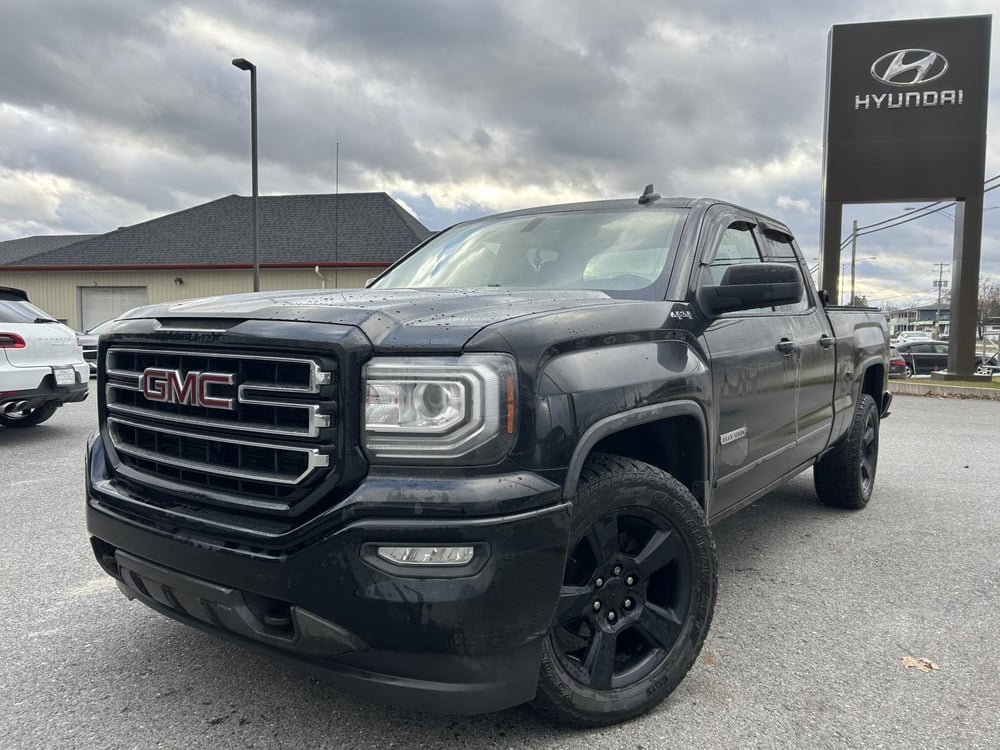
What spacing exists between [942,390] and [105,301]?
79.4 ft

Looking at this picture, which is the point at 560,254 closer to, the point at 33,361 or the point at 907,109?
the point at 33,361

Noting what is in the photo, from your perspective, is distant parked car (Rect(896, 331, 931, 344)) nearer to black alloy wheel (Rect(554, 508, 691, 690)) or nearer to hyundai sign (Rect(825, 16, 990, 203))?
hyundai sign (Rect(825, 16, 990, 203))

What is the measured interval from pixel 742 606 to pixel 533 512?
191 cm

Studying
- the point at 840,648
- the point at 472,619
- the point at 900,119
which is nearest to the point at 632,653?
the point at 472,619

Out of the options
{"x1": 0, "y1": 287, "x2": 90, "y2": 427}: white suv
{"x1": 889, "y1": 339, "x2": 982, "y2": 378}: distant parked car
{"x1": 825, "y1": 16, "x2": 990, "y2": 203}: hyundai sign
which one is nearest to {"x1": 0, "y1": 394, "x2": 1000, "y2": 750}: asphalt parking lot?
{"x1": 0, "y1": 287, "x2": 90, "y2": 427}: white suv

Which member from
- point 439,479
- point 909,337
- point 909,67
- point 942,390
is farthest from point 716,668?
point 909,337

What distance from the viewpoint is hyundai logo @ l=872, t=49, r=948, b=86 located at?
1589 cm

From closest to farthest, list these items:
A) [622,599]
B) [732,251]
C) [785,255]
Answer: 1. [622,599]
2. [732,251]
3. [785,255]

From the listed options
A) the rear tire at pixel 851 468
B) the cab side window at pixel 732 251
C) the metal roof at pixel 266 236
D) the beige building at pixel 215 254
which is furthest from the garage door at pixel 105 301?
the cab side window at pixel 732 251

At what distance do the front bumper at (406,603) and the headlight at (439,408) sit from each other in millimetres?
95

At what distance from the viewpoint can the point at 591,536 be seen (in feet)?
7.23

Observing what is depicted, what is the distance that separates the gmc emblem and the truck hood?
0.18 metres

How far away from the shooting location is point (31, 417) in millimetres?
8156

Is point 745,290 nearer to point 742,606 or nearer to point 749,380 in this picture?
point 749,380
